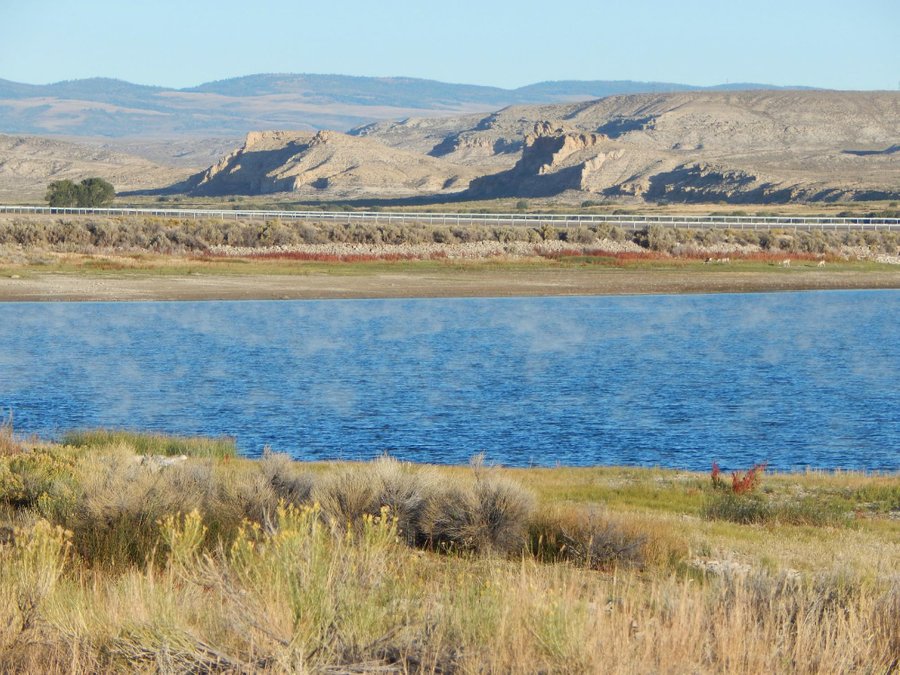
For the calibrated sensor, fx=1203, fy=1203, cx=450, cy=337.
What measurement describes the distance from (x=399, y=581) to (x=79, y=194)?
87060mm

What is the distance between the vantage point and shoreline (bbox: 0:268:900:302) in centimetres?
4231

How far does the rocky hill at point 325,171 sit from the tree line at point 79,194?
147ft

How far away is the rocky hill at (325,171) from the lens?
5546 inches

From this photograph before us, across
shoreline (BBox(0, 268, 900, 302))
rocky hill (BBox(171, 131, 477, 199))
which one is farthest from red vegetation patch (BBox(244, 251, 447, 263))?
rocky hill (BBox(171, 131, 477, 199))

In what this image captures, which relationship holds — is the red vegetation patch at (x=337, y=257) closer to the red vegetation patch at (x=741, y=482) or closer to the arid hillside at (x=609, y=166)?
the red vegetation patch at (x=741, y=482)

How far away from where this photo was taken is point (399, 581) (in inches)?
290

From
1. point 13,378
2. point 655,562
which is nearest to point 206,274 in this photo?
point 13,378

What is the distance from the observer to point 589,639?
5.89 meters

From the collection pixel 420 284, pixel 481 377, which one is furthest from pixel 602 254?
pixel 481 377

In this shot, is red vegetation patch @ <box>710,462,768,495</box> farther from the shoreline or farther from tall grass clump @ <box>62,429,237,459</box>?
the shoreline

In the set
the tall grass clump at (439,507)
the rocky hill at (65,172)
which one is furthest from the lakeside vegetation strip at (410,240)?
the rocky hill at (65,172)

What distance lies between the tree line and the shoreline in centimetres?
4491

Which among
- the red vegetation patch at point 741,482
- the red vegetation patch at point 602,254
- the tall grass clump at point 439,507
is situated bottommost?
the red vegetation patch at point 741,482

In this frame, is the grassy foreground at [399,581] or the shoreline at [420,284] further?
the shoreline at [420,284]
